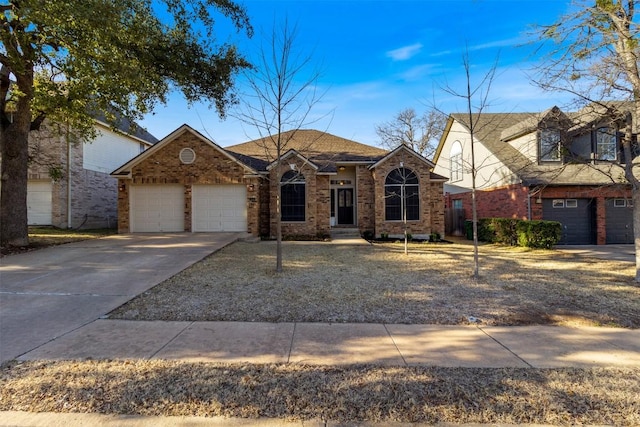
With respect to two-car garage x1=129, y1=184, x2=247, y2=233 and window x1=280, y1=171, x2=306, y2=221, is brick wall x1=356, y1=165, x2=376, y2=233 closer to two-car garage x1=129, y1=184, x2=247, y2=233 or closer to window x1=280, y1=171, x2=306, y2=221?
window x1=280, y1=171, x2=306, y2=221

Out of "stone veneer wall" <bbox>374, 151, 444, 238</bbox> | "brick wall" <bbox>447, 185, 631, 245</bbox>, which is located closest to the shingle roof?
"stone veneer wall" <bbox>374, 151, 444, 238</bbox>

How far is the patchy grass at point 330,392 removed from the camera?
2.76 m

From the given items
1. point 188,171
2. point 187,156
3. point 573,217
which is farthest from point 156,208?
point 573,217

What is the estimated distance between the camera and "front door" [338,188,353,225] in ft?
60.7

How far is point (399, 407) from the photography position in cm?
282

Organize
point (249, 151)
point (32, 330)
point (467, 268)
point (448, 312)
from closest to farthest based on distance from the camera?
point (32, 330), point (448, 312), point (467, 268), point (249, 151)

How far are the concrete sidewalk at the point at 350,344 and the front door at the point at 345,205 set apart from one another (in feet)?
45.1

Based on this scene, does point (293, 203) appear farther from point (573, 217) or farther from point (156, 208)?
point (573, 217)

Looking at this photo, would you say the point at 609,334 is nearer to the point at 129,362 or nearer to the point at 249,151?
the point at 129,362

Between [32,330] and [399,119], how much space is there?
111 feet

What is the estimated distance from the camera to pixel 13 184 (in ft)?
37.0

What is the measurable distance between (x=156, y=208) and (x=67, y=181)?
636 cm

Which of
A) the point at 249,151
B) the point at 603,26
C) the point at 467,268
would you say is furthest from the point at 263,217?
the point at 603,26

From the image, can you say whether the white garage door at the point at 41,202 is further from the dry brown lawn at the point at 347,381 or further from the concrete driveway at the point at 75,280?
the dry brown lawn at the point at 347,381
